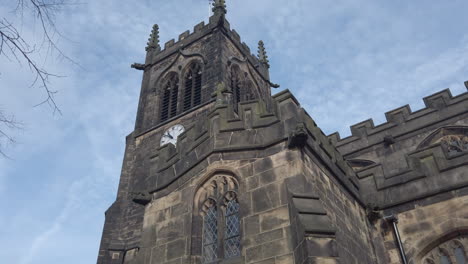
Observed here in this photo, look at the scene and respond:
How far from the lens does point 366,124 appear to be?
15492mm

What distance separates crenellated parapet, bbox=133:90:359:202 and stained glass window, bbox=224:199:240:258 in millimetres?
839

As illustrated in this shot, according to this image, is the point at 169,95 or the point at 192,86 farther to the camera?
the point at 169,95

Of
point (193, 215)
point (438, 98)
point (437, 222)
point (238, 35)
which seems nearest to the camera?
point (193, 215)

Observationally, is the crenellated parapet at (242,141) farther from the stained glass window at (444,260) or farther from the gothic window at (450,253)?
the stained glass window at (444,260)

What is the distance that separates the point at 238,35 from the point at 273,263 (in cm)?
1992

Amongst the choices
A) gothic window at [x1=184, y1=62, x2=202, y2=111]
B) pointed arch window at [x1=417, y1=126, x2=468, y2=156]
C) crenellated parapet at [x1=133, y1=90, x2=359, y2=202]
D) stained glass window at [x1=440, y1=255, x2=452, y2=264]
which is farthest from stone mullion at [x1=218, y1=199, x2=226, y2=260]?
gothic window at [x1=184, y1=62, x2=202, y2=111]

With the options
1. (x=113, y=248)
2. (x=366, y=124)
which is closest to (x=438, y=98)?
(x=366, y=124)

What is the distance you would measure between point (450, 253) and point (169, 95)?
16.3 metres

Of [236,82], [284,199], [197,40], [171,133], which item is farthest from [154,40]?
[284,199]

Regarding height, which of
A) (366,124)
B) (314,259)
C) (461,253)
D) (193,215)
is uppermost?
(366,124)

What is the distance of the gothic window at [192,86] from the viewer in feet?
65.5

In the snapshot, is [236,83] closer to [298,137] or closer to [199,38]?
[199,38]

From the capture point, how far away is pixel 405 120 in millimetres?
14664

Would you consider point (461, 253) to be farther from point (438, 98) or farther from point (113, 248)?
point (113, 248)
